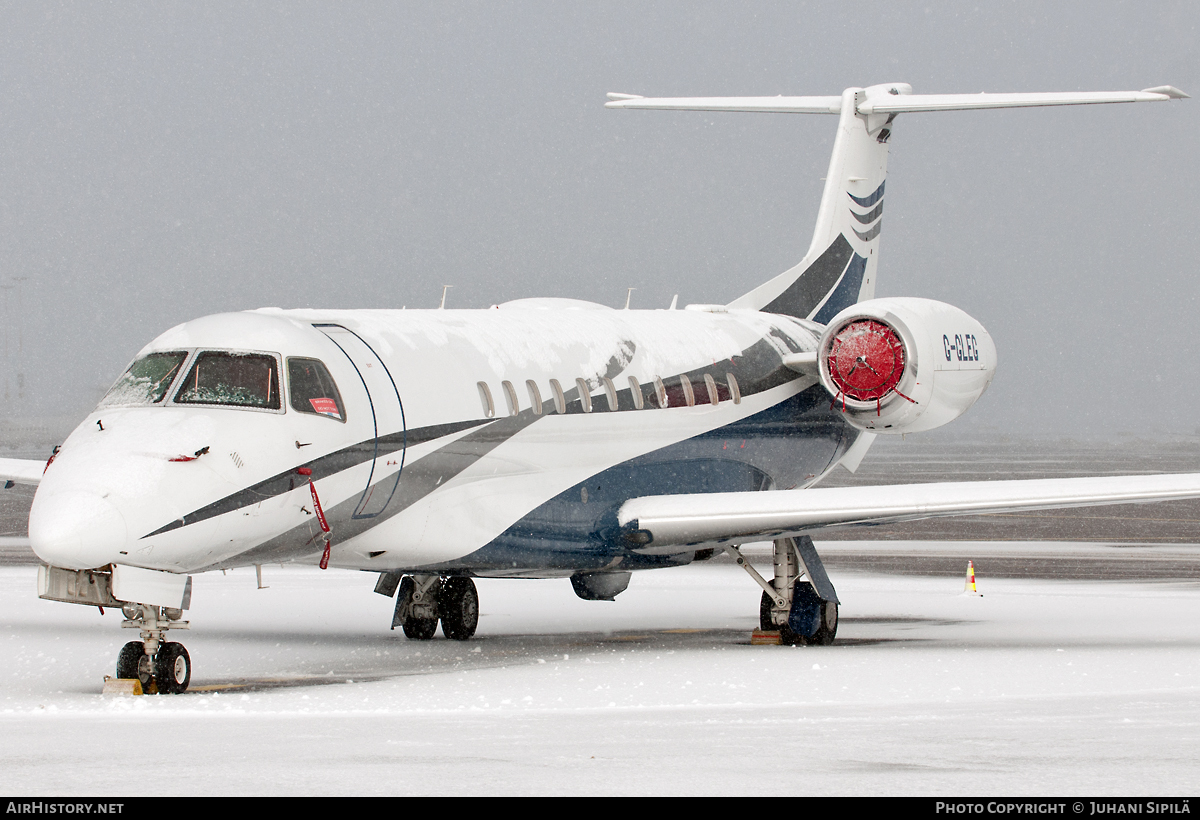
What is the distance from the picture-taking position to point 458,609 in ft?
58.1

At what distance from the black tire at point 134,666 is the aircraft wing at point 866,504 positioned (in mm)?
5473

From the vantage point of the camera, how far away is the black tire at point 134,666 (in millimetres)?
12492

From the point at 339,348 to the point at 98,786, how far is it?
6.10m

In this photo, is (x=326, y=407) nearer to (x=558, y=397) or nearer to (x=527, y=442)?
(x=527, y=442)

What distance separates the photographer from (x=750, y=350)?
752 inches

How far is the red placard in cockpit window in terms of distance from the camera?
43.8 feet

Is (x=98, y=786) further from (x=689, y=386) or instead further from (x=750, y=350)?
(x=750, y=350)

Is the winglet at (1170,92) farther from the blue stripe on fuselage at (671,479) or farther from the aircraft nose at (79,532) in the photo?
the aircraft nose at (79,532)

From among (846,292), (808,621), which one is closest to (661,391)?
(808,621)

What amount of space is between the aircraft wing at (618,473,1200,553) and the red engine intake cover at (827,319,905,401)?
1.74 metres

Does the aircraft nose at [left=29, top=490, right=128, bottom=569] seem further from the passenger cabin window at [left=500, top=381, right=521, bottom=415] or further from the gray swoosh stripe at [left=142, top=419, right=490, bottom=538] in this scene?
the passenger cabin window at [left=500, top=381, right=521, bottom=415]

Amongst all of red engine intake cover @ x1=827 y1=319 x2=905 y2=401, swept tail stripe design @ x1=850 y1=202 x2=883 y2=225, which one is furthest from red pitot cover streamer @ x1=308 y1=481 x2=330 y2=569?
swept tail stripe design @ x1=850 y1=202 x2=883 y2=225
